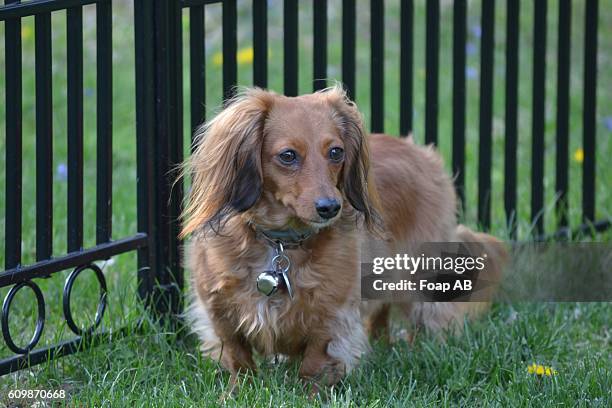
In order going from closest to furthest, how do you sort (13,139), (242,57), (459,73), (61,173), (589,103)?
(13,139), (459,73), (589,103), (61,173), (242,57)

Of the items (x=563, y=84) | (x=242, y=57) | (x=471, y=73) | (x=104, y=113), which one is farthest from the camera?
(x=471, y=73)

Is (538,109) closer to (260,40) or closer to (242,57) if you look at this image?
(260,40)

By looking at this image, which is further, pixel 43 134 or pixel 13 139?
pixel 43 134

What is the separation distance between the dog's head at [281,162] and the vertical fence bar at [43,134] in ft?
1.55

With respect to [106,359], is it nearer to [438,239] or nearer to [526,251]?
[438,239]

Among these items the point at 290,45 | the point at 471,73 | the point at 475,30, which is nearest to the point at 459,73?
the point at 290,45

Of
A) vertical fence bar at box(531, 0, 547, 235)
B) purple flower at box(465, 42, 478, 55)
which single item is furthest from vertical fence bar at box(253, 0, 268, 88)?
purple flower at box(465, 42, 478, 55)

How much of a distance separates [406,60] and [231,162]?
4.51 feet

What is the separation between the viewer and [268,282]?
329 cm

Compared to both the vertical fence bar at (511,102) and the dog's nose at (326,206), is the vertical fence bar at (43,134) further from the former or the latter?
the vertical fence bar at (511,102)

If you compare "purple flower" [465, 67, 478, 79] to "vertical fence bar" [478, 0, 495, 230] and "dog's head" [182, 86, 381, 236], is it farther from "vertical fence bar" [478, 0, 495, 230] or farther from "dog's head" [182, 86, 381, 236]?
"dog's head" [182, 86, 381, 236]

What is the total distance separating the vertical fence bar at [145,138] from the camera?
3.62 meters

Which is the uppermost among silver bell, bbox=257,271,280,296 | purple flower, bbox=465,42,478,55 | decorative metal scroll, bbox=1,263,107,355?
purple flower, bbox=465,42,478,55

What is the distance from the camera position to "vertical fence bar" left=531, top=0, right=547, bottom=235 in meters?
4.68
